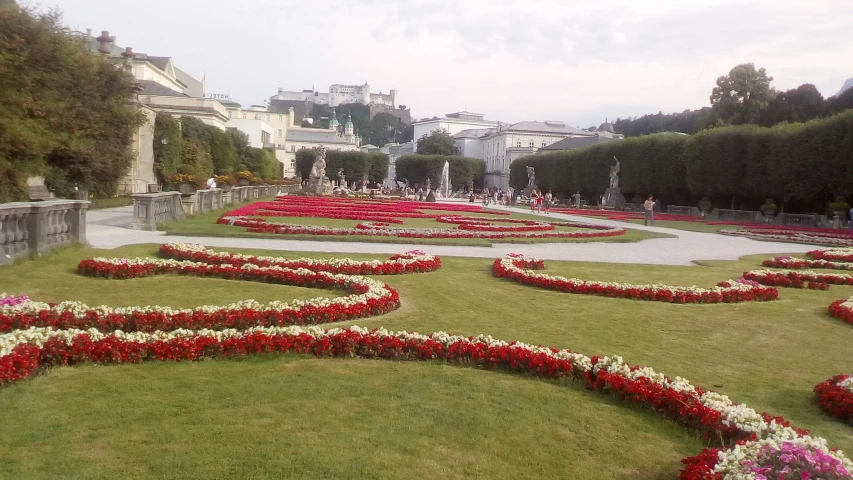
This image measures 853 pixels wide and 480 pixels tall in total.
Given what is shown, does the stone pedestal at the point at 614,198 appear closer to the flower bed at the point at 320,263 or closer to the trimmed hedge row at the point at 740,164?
the trimmed hedge row at the point at 740,164

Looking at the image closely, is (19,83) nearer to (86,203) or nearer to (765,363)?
(86,203)

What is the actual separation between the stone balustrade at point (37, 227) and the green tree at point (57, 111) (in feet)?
32.7

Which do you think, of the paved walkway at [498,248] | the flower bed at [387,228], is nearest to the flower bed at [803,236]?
the paved walkway at [498,248]

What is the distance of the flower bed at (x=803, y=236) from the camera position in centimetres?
2732

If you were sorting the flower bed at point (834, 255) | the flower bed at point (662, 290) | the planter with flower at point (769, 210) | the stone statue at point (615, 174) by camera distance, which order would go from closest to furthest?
1. the flower bed at point (662, 290)
2. the flower bed at point (834, 255)
3. the planter with flower at point (769, 210)
4. the stone statue at point (615, 174)

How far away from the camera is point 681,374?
7012mm

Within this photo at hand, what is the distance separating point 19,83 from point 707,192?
134ft

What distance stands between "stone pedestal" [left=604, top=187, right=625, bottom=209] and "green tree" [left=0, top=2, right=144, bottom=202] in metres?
38.4

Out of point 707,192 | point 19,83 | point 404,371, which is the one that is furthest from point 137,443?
point 707,192

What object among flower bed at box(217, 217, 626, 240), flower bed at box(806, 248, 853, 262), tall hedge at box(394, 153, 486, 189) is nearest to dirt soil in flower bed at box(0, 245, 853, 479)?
flower bed at box(806, 248, 853, 262)

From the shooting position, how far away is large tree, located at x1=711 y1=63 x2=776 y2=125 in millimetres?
68000

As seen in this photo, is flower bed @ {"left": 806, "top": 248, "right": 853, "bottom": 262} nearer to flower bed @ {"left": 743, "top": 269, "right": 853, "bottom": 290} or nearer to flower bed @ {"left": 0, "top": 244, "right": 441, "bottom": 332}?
flower bed @ {"left": 743, "top": 269, "right": 853, "bottom": 290}

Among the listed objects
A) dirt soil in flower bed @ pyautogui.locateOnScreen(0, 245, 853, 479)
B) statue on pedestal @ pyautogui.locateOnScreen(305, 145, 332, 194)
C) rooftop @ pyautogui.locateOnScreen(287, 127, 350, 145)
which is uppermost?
rooftop @ pyautogui.locateOnScreen(287, 127, 350, 145)

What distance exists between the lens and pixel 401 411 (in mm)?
5527
